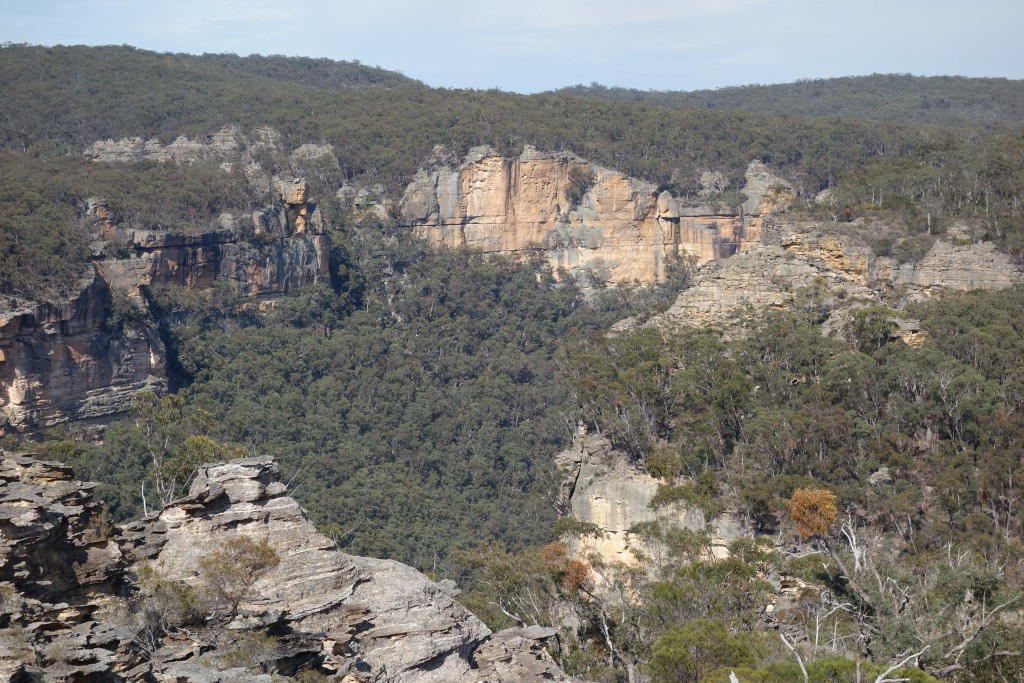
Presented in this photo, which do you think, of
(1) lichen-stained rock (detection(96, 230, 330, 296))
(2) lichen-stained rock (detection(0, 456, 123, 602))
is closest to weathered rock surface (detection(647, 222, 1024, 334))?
(2) lichen-stained rock (detection(0, 456, 123, 602))

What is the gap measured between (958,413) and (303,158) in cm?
6027

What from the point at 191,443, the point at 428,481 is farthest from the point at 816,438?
the point at 428,481

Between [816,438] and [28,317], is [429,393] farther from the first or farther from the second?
[816,438]

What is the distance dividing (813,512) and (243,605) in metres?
15.2

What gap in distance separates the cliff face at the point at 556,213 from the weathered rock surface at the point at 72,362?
29725 millimetres

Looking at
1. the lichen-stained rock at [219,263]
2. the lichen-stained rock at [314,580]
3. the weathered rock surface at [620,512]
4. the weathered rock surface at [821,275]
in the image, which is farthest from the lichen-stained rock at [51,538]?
the lichen-stained rock at [219,263]

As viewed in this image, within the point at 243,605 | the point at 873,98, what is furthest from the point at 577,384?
the point at 873,98

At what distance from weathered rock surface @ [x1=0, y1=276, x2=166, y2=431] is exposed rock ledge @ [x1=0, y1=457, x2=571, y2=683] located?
95.2 ft

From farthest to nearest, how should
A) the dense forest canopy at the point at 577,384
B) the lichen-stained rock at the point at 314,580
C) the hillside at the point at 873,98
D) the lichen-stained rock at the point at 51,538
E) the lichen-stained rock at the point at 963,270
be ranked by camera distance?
the hillside at the point at 873,98 → the lichen-stained rock at the point at 963,270 → the dense forest canopy at the point at 577,384 → the lichen-stained rock at the point at 314,580 → the lichen-stained rock at the point at 51,538

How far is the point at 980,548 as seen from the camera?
2747 cm

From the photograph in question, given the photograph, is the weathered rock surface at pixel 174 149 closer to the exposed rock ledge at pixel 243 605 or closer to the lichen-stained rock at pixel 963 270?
the lichen-stained rock at pixel 963 270

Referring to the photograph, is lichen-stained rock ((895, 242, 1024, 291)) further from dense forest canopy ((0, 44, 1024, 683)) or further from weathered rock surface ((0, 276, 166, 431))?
weathered rock surface ((0, 276, 166, 431))

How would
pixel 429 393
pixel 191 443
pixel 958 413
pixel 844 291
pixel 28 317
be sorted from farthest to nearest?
pixel 429 393 < pixel 28 317 < pixel 844 291 < pixel 191 443 < pixel 958 413

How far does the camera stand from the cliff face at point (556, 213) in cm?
8081
